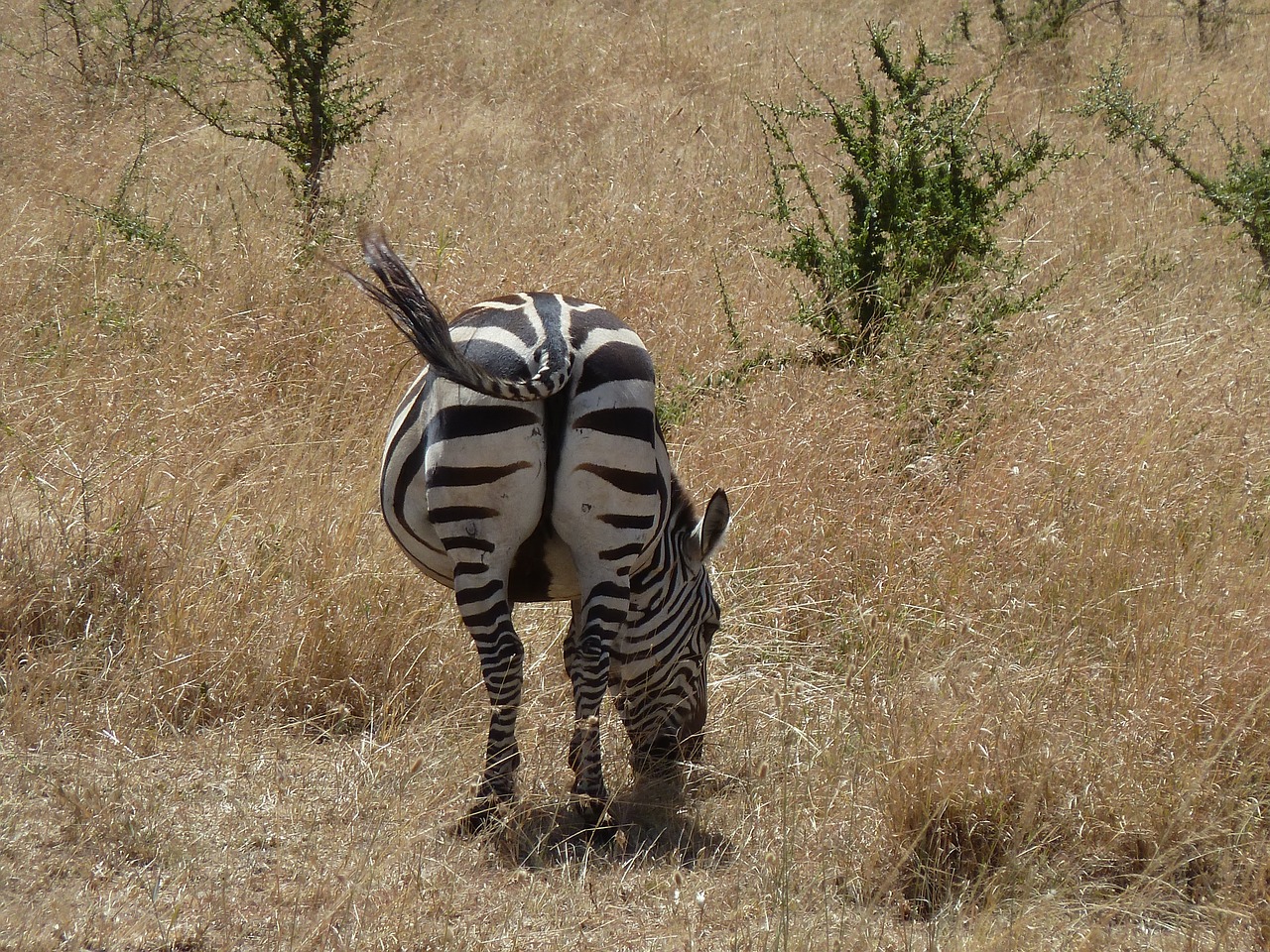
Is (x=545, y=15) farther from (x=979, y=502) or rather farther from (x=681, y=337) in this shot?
(x=979, y=502)

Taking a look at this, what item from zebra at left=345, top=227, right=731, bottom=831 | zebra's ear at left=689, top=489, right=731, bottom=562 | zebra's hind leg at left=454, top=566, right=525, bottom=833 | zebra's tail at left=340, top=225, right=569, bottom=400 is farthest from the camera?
zebra's ear at left=689, top=489, right=731, bottom=562

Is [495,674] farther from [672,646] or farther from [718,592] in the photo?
[718,592]

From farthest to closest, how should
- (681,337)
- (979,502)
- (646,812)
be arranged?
(681,337) < (979,502) < (646,812)

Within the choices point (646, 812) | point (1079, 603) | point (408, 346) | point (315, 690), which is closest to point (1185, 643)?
point (1079, 603)

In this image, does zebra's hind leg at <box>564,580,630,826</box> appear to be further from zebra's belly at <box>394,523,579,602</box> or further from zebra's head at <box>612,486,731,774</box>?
zebra's head at <box>612,486,731,774</box>

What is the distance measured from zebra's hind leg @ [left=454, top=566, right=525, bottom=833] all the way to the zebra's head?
1.56 feet

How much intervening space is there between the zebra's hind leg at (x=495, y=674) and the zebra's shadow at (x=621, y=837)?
0.34 feet

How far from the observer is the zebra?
11.1 ft

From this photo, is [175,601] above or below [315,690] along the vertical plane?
above

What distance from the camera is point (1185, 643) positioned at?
4289 millimetres

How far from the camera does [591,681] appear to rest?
3631 millimetres

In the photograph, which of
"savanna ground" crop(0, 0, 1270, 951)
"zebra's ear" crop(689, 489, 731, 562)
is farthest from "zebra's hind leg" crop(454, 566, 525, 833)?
"zebra's ear" crop(689, 489, 731, 562)

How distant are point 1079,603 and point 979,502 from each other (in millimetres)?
731

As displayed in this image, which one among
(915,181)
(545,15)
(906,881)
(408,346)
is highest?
(545,15)
